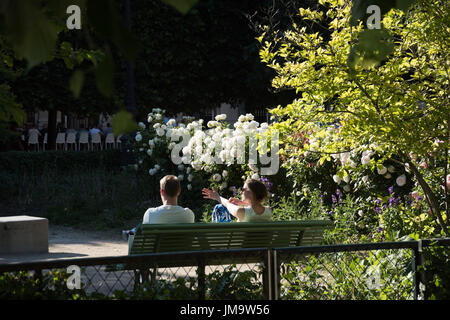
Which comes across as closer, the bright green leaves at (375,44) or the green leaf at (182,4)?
the green leaf at (182,4)

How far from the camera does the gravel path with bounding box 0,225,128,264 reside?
805 cm

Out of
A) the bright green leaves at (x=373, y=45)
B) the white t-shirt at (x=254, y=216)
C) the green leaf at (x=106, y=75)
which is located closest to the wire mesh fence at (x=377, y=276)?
the white t-shirt at (x=254, y=216)

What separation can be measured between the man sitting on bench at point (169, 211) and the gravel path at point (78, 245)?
273 centimetres

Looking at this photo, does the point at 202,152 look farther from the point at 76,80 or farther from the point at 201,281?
the point at 76,80

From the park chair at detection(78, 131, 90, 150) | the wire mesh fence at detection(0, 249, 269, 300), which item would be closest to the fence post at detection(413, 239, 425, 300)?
the wire mesh fence at detection(0, 249, 269, 300)

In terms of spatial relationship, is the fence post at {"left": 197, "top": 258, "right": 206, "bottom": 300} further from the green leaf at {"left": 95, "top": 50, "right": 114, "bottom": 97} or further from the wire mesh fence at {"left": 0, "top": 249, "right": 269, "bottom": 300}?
the green leaf at {"left": 95, "top": 50, "right": 114, "bottom": 97}

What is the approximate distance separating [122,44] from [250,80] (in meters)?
20.1

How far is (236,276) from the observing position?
369 cm

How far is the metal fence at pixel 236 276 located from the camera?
3.04 m

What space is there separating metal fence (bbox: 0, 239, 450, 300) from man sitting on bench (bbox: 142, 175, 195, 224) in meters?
0.89

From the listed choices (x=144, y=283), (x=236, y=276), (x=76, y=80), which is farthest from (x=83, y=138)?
(x=76, y=80)

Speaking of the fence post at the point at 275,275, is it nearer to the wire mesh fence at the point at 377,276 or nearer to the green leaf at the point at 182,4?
the wire mesh fence at the point at 377,276

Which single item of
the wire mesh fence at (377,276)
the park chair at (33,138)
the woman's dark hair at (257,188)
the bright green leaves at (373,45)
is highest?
the park chair at (33,138)

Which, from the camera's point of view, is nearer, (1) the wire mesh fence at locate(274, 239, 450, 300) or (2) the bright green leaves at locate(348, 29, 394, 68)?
(2) the bright green leaves at locate(348, 29, 394, 68)
